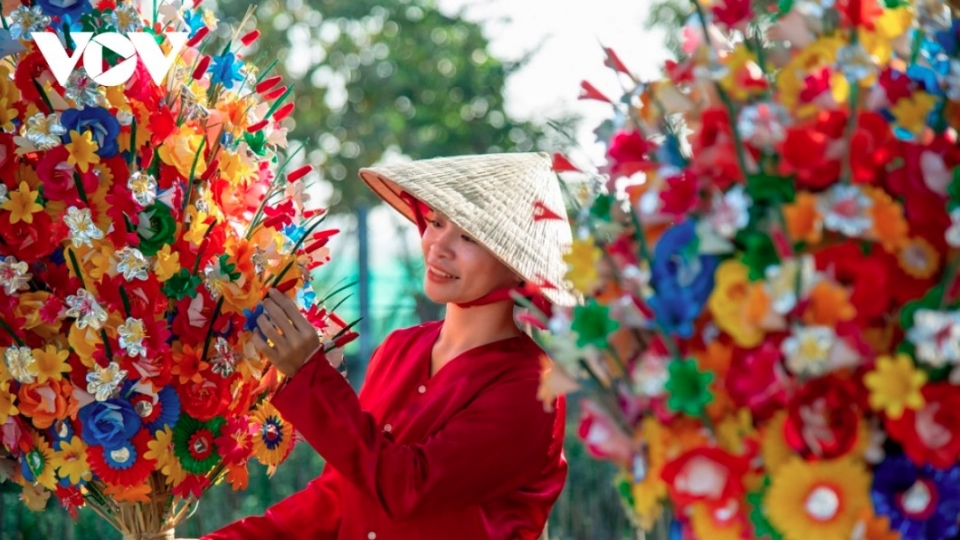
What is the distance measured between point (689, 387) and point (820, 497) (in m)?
0.17

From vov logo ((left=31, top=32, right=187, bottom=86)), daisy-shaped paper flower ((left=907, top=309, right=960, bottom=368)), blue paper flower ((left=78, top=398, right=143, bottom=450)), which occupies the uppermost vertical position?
vov logo ((left=31, top=32, right=187, bottom=86))

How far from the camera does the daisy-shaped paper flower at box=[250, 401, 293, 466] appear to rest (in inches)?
86.0

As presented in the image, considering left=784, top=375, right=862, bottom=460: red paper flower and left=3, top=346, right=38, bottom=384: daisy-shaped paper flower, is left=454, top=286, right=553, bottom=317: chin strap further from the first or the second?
left=784, top=375, right=862, bottom=460: red paper flower

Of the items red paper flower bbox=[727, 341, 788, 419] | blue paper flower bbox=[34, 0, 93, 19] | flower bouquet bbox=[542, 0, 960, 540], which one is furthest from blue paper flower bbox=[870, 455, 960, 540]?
blue paper flower bbox=[34, 0, 93, 19]

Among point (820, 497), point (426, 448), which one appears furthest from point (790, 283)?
point (426, 448)

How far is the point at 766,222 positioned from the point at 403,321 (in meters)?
6.22

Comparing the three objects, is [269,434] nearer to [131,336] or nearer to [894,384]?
[131,336]

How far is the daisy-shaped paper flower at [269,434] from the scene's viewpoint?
2.18m

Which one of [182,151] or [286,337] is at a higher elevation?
[182,151]

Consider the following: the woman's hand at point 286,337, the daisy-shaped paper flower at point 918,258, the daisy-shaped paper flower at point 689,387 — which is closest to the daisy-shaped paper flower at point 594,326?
the daisy-shaped paper flower at point 689,387

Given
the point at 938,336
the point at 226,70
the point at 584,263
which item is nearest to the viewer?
the point at 938,336

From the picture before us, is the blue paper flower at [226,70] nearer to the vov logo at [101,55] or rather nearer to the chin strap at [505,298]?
the vov logo at [101,55]

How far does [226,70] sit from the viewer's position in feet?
7.07

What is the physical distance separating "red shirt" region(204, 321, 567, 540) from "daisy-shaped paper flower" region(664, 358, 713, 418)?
0.83 metres
